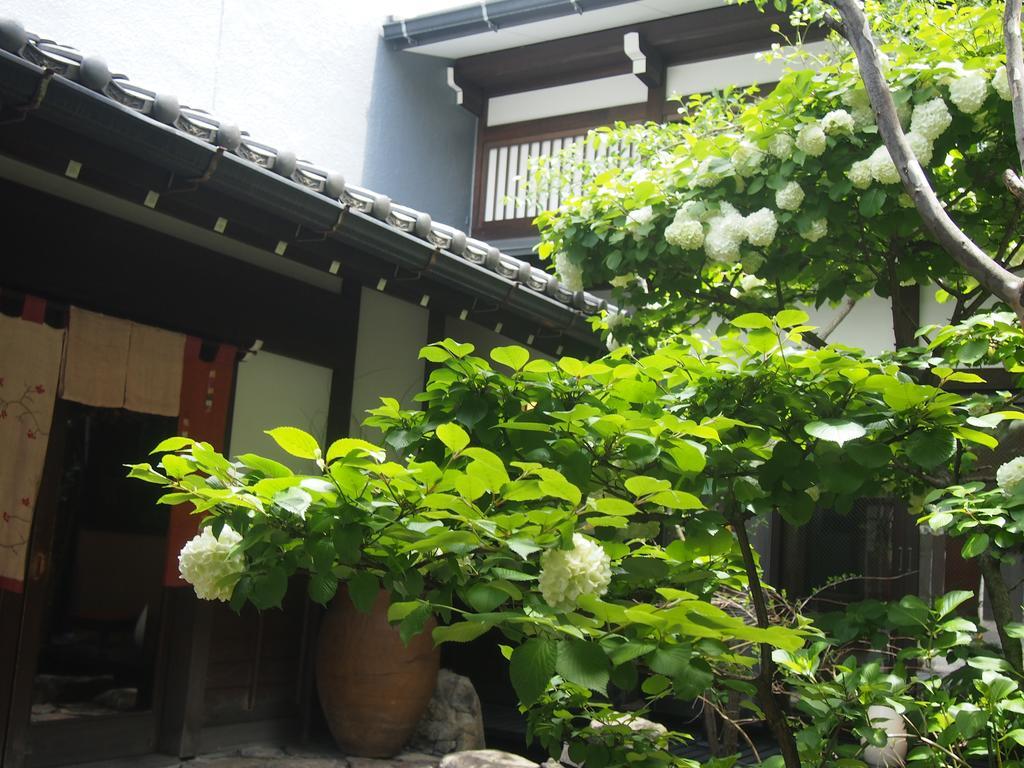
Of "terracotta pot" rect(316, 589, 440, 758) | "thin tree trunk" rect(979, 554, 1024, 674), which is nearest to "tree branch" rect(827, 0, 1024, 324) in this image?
"thin tree trunk" rect(979, 554, 1024, 674)

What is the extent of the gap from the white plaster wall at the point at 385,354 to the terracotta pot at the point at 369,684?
1.52 meters

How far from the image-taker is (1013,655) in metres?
3.08

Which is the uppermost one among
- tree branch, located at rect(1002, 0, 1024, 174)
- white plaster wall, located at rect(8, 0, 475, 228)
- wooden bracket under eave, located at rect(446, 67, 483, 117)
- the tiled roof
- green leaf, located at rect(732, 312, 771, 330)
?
wooden bracket under eave, located at rect(446, 67, 483, 117)

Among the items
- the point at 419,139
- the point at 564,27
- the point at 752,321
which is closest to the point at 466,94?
the point at 419,139

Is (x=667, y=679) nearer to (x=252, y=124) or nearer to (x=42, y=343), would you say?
(x=42, y=343)

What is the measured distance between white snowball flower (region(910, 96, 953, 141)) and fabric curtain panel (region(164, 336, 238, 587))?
4.60 metres

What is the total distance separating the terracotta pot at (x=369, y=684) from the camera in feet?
24.2

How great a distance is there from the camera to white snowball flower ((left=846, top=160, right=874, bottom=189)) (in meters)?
4.34

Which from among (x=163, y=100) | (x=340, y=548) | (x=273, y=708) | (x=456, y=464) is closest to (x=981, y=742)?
(x=456, y=464)

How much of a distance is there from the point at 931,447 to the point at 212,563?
1662mm

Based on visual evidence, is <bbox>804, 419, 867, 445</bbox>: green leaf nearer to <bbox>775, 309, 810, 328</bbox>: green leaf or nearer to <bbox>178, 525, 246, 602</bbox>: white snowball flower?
<bbox>775, 309, 810, 328</bbox>: green leaf

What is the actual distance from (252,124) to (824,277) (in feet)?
22.2

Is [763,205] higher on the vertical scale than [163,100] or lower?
lower

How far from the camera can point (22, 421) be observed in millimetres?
5926
